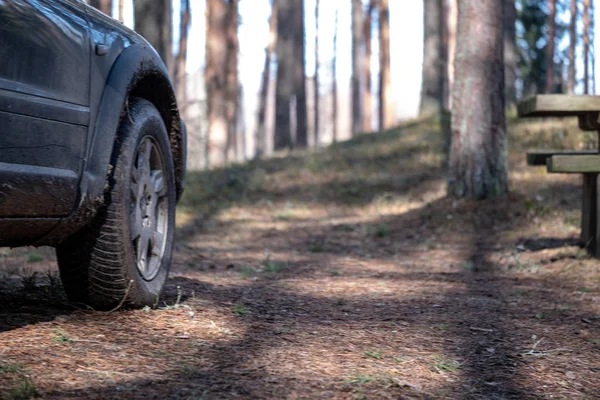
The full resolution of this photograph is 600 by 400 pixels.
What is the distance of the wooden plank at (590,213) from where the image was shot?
660cm

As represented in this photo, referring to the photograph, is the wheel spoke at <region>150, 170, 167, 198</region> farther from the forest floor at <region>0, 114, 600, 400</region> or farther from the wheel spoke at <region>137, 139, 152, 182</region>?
the forest floor at <region>0, 114, 600, 400</region>

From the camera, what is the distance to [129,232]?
3527mm

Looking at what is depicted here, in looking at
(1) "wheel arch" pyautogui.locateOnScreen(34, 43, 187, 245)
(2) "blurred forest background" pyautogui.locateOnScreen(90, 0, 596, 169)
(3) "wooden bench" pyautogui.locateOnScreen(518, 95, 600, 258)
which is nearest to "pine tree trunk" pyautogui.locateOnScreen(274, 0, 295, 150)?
(2) "blurred forest background" pyautogui.locateOnScreen(90, 0, 596, 169)

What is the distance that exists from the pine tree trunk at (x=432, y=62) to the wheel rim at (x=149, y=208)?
1479 cm

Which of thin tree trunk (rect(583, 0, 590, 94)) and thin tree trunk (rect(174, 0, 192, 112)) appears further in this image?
thin tree trunk (rect(583, 0, 590, 94))

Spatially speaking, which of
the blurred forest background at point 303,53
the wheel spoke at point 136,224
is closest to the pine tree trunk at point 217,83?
the blurred forest background at point 303,53

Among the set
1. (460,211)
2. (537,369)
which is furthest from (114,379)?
(460,211)

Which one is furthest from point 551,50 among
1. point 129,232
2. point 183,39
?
point 129,232

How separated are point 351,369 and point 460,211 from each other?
6576 millimetres

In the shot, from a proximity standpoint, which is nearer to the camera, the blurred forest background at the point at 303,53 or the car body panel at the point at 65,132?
the car body panel at the point at 65,132

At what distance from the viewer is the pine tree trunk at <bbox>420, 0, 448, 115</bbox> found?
18.6m

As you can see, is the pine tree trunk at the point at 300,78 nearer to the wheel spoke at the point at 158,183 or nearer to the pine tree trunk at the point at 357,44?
the pine tree trunk at the point at 357,44

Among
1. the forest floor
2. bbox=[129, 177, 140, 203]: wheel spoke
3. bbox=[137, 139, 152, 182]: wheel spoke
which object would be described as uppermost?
bbox=[137, 139, 152, 182]: wheel spoke

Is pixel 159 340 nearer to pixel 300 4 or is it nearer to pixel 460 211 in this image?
pixel 460 211
